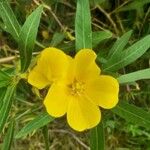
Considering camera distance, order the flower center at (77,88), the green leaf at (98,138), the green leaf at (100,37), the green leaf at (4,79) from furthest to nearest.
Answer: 1. the green leaf at (100,37)
2. the green leaf at (98,138)
3. the green leaf at (4,79)
4. the flower center at (77,88)

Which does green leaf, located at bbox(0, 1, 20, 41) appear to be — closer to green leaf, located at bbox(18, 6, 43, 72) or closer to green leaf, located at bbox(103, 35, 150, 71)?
green leaf, located at bbox(18, 6, 43, 72)

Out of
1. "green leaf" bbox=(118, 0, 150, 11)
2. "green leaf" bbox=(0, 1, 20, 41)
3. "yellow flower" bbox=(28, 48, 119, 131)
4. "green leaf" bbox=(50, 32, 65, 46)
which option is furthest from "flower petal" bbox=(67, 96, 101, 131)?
"green leaf" bbox=(118, 0, 150, 11)

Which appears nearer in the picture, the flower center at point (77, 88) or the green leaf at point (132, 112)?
the flower center at point (77, 88)

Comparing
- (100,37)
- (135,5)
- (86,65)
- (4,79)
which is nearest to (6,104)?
(4,79)

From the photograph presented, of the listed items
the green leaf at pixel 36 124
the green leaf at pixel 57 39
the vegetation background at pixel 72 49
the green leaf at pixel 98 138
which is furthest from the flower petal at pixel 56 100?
the green leaf at pixel 57 39

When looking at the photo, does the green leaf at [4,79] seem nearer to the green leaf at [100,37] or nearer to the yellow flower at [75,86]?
the yellow flower at [75,86]

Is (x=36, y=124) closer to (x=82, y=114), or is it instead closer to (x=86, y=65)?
(x=82, y=114)

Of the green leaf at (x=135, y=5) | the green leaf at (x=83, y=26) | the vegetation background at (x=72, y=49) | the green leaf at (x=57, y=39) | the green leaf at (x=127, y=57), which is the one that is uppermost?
the green leaf at (x=83, y=26)
